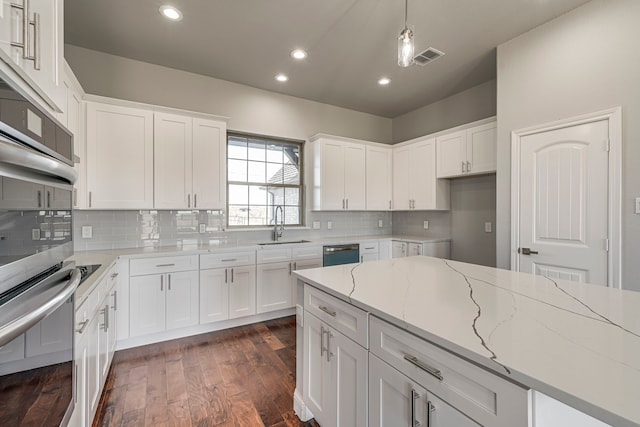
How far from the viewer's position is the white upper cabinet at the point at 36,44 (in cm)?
77

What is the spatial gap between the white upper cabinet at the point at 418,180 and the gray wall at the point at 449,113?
18.7 inches

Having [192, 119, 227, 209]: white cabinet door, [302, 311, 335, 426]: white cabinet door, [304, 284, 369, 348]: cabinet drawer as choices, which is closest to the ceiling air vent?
[192, 119, 227, 209]: white cabinet door

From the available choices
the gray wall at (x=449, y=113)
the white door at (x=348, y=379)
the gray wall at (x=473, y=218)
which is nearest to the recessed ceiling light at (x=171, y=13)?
the white door at (x=348, y=379)

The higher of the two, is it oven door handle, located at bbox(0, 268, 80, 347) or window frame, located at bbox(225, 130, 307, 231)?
window frame, located at bbox(225, 130, 307, 231)

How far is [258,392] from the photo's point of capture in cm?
210

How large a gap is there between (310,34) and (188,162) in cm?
186

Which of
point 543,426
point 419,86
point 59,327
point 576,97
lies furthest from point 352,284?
point 419,86

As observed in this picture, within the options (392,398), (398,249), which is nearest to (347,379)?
(392,398)

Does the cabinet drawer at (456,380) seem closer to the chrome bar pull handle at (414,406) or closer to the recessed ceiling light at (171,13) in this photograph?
the chrome bar pull handle at (414,406)

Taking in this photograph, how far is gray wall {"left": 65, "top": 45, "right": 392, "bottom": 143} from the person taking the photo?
3.05 m

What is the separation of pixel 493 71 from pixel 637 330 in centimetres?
347

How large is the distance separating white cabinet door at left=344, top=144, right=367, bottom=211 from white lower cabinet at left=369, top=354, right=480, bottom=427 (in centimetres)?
326

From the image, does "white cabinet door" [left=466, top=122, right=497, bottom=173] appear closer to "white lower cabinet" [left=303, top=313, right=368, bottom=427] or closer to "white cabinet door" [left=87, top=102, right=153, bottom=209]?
"white lower cabinet" [left=303, top=313, right=368, bottom=427]

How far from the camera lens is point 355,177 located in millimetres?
4426
